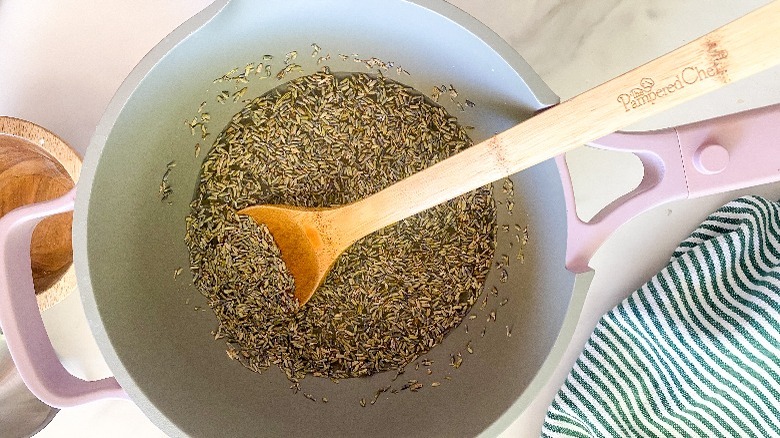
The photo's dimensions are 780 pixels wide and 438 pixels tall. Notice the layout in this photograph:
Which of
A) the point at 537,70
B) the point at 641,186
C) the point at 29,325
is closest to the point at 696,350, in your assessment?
the point at 641,186

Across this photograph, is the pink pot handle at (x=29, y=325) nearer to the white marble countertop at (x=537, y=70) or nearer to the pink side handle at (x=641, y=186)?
the white marble countertop at (x=537, y=70)

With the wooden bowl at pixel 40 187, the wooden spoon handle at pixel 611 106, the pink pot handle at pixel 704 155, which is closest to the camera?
the wooden spoon handle at pixel 611 106

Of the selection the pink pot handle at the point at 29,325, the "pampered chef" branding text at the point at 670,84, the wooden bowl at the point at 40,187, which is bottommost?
the pink pot handle at the point at 29,325

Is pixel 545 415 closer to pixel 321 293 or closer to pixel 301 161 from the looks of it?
pixel 321 293

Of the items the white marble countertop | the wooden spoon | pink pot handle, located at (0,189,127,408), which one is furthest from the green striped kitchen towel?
pink pot handle, located at (0,189,127,408)

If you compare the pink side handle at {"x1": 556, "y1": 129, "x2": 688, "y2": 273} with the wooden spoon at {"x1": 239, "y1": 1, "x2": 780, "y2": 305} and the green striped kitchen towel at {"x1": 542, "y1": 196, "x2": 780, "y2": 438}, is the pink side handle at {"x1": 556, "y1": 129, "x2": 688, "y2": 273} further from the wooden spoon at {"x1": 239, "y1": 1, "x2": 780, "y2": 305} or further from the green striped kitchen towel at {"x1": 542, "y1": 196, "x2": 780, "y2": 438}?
the green striped kitchen towel at {"x1": 542, "y1": 196, "x2": 780, "y2": 438}

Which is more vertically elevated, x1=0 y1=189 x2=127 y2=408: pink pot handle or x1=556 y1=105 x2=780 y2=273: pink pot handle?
x1=556 y1=105 x2=780 y2=273: pink pot handle

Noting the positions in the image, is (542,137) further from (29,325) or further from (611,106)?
(29,325)

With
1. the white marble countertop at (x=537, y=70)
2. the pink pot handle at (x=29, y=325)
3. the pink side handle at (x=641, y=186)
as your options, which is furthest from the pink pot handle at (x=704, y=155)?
the pink pot handle at (x=29, y=325)
